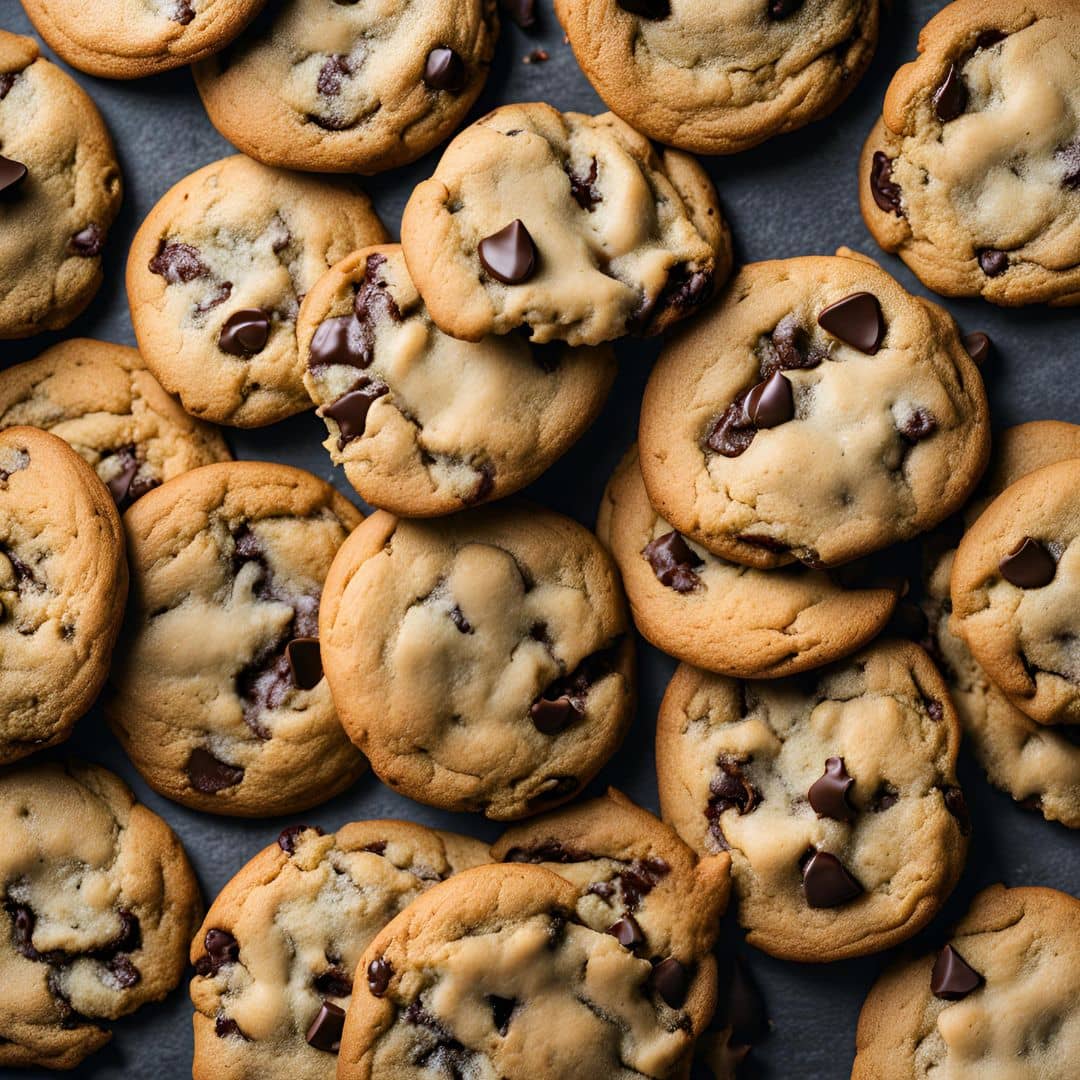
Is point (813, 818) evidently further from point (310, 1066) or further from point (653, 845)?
point (310, 1066)

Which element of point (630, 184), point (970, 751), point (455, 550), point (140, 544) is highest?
point (630, 184)

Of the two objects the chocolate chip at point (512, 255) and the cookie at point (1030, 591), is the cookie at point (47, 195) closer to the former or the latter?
the chocolate chip at point (512, 255)

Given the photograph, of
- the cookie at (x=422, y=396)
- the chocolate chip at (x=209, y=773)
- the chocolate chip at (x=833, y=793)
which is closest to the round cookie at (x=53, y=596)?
the chocolate chip at (x=209, y=773)

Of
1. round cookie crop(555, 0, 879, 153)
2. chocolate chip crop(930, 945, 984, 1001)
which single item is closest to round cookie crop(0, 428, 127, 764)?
round cookie crop(555, 0, 879, 153)

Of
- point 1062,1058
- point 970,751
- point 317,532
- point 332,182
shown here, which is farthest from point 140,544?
point 1062,1058

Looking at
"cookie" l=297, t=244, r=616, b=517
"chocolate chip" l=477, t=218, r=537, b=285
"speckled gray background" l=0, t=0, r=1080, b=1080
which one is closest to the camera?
"chocolate chip" l=477, t=218, r=537, b=285

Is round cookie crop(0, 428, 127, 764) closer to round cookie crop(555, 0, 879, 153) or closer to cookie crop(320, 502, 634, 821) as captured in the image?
cookie crop(320, 502, 634, 821)
